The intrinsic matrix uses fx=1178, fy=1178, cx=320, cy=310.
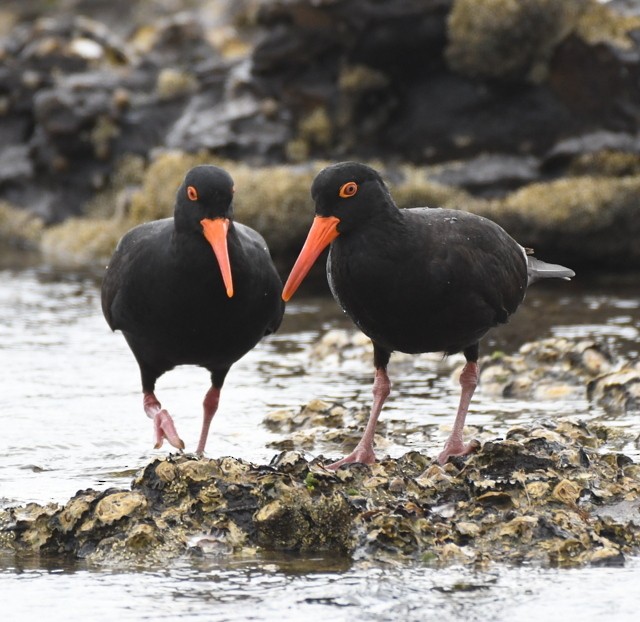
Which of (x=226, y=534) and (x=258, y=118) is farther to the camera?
(x=258, y=118)

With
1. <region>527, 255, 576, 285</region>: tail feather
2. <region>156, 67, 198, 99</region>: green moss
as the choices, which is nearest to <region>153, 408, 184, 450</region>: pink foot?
<region>527, 255, 576, 285</region>: tail feather

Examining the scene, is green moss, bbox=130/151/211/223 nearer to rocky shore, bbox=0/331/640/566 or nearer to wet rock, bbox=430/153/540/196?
wet rock, bbox=430/153/540/196

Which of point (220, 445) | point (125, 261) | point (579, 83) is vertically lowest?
point (220, 445)

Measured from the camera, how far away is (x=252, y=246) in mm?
6785

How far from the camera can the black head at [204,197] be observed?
6.33 m

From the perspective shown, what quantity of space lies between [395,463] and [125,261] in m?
1.98

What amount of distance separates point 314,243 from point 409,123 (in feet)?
30.8

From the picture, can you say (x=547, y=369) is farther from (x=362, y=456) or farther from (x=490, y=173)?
(x=490, y=173)

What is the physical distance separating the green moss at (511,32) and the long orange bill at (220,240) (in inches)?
348

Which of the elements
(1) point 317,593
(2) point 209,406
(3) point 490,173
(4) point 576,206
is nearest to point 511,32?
(3) point 490,173

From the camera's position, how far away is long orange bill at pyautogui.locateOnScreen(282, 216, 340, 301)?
6.13 meters

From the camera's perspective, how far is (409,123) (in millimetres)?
15227

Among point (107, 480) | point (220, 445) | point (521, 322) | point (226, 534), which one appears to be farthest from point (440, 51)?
point (226, 534)

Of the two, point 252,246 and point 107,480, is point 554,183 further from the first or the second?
point 107,480
